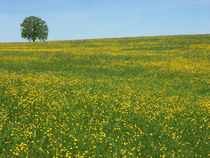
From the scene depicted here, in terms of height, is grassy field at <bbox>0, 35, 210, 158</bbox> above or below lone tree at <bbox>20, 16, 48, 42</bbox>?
below

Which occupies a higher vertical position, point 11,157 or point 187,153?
point 11,157

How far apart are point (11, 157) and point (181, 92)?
1102cm

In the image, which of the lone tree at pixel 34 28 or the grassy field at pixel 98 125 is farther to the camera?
the lone tree at pixel 34 28

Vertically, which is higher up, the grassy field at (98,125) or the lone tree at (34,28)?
the lone tree at (34,28)

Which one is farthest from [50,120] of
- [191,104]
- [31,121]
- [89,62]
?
[89,62]

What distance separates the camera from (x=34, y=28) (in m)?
78.3

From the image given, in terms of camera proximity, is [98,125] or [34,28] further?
[34,28]

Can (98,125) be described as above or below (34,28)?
below

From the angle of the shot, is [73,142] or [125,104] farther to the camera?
[125,104]

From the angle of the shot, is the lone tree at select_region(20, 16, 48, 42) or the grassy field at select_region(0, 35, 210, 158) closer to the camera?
the grassy field at select_region(0, 35, 210, 158)

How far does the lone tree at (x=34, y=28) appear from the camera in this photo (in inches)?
3061

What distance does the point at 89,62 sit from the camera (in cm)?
2575

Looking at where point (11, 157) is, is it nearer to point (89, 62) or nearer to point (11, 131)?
point (11, 131)

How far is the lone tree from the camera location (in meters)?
77.8
